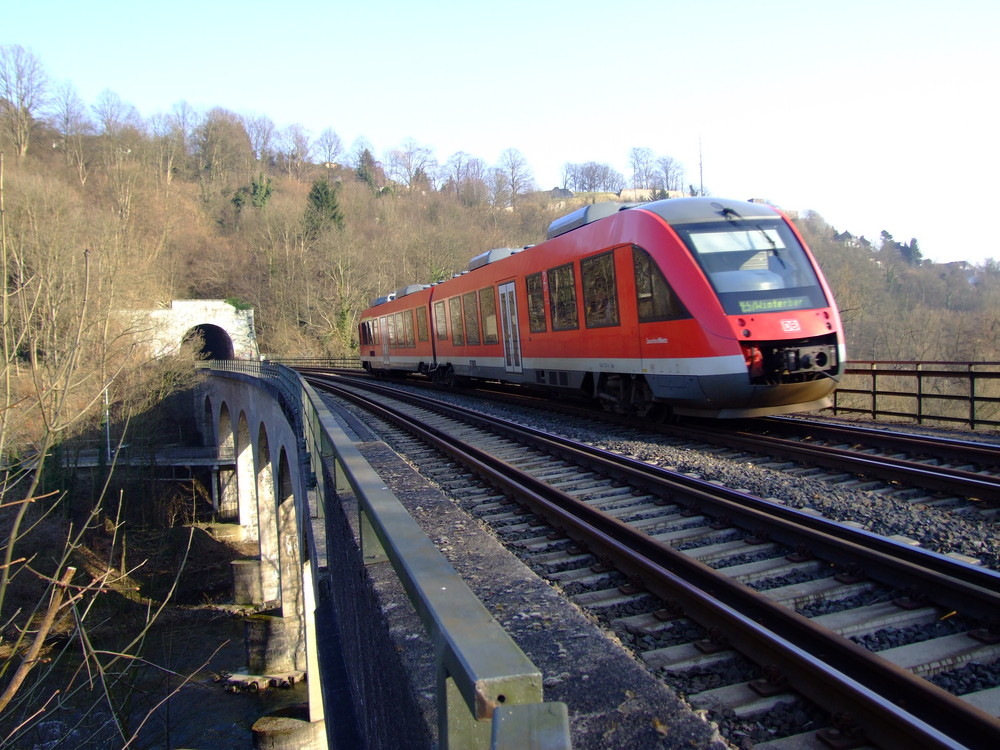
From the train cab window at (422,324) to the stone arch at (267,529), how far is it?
7815 millimetres

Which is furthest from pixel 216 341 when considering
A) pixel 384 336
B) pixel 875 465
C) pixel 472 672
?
pixel 472 672

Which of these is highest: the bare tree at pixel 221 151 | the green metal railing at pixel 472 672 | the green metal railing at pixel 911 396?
the bare tree at pixel 221 151

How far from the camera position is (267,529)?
95.6ft

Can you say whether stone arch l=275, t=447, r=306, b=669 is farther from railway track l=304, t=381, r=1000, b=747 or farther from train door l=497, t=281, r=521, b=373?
railway track l=304, t=381, r=1000, b=747

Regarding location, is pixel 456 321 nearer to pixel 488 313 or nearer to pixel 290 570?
pixel 488 313

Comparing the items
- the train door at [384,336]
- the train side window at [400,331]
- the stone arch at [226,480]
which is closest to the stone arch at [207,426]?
the stone arch at [226,480]

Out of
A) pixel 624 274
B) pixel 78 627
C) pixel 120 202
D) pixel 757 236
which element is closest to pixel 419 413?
pixel 624 274

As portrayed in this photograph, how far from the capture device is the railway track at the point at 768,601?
267cm

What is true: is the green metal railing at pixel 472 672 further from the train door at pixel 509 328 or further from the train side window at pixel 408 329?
the train side window at pixel 408 329

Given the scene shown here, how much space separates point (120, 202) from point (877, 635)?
3996 centimetres

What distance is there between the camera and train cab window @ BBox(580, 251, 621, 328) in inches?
402

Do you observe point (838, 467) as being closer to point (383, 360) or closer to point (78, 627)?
point (78, 627)

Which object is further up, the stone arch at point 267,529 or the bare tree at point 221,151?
the bare tree at point 221,151

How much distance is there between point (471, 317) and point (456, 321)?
1306mm
